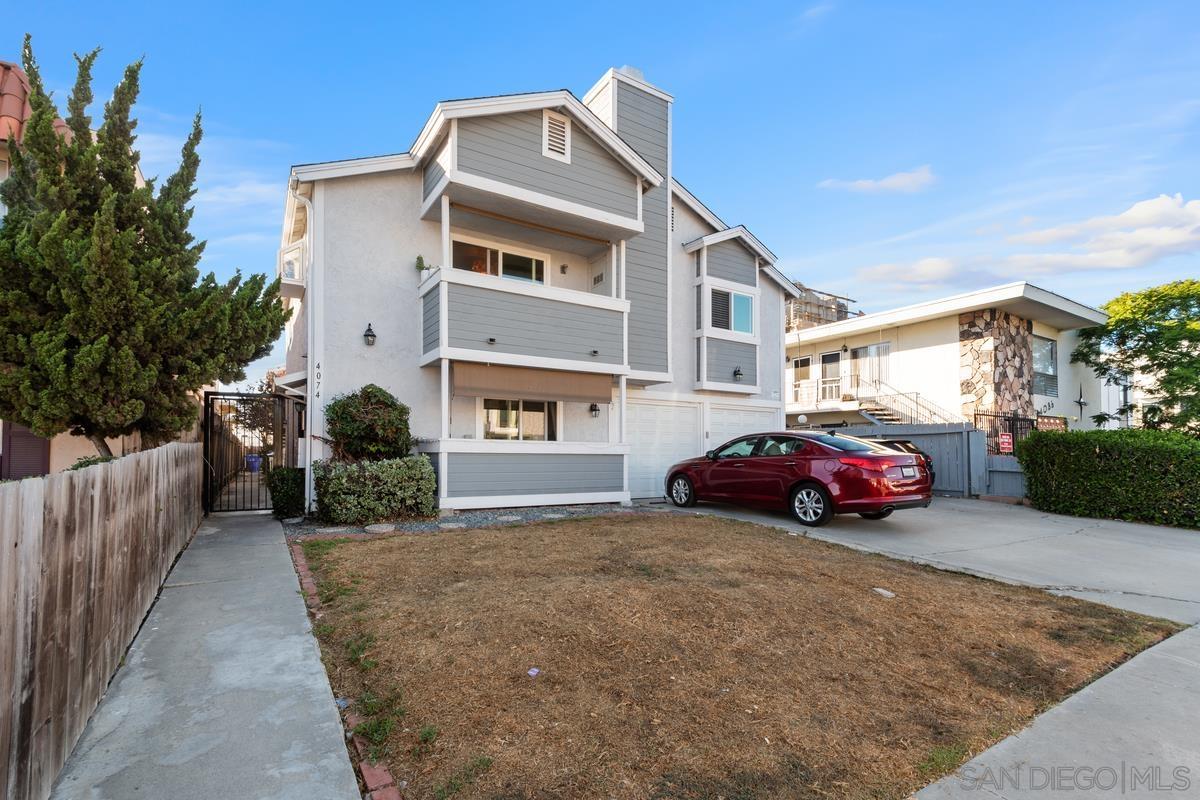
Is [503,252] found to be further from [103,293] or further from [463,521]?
[103,293]

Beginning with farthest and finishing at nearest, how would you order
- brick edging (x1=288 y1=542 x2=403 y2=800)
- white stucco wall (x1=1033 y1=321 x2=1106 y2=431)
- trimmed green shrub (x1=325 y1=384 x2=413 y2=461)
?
white stucco wall (x1=1033 y1=321 x2=1106 y2=431) < trimmed green shrub (x1=325 y1=384 x2=413 y2=461) < brick edging (x1=288 y1=542 x2=403 y2=800)

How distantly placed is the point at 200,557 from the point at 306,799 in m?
5.50

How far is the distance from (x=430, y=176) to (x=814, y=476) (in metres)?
8.62

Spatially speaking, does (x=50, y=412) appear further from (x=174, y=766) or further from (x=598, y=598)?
(x=598, y=598)

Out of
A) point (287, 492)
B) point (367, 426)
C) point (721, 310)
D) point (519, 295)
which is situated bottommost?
point (287, 492)

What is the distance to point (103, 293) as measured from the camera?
23.2 feet

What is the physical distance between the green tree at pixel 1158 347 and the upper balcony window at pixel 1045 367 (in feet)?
4.25

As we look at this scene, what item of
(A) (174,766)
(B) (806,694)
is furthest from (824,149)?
(A) (174,766)

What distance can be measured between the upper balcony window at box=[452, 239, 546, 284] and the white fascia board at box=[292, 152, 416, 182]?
5.71 feet

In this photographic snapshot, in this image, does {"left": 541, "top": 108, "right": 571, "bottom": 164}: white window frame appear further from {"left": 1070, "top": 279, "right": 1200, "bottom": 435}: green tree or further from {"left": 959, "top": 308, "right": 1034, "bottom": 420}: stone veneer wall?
{"left": 1070, "top": 279, "right": 1200, "bottom": 435}: green tree

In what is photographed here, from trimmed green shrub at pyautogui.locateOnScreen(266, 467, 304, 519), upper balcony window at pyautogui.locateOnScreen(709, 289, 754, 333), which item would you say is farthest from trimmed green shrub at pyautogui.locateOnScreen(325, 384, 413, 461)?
upper balcony window at pyautogui.locateOnScreen(709, 289, 754, 333)

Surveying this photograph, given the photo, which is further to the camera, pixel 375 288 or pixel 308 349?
pixel 375 288

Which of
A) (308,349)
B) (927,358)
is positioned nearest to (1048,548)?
(308,349)

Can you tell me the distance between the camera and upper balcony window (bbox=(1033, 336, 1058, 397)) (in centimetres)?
2042
